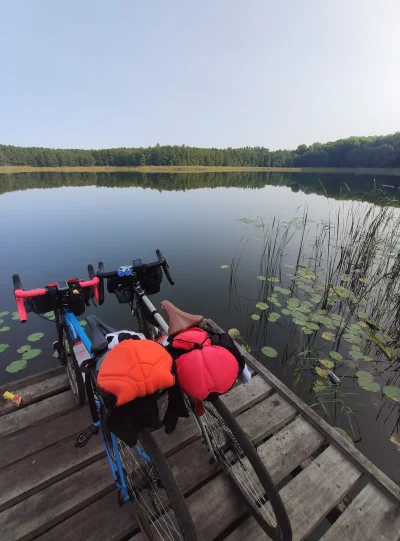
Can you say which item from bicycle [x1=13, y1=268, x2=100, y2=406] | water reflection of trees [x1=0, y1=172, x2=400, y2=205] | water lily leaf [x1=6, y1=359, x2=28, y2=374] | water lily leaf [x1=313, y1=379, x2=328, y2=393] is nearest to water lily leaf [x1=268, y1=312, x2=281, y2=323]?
water lily leaf [x1=313, y1=379, x2=328, y2=393]

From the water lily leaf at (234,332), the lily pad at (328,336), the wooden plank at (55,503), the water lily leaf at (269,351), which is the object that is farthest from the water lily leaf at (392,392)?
the wooden plank at (55,503)

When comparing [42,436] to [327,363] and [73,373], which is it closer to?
[73,373]

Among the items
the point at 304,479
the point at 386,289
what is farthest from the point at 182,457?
the point at 386,289

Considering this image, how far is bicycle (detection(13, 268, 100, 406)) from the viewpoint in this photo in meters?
2.20

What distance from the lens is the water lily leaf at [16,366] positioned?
373 cm

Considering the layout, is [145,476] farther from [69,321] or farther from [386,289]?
[386,289]

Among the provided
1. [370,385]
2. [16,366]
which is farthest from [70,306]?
[370,385]

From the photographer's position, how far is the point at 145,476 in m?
1.79

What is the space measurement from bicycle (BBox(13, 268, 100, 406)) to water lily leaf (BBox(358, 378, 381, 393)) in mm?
3800

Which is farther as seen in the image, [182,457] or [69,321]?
[69,321]

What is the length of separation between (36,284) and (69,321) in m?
5.30

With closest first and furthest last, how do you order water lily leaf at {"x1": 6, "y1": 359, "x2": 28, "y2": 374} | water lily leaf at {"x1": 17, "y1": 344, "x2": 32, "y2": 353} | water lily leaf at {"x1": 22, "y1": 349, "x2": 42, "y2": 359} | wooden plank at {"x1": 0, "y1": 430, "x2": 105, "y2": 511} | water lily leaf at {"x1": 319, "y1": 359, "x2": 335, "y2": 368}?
wooden plank at {"x1": 0, "y1": 430, "x2": 105, "y2": 511}
water lily leaf at {"x1": 6, "y1": 359, "x2": 28, "y2": 374}
water lily leaf at {"x1": 319, "y1": 359, "x2": 335, "y2": 368}
water lily leaf at {"x1": 22, "y1": 349, "x2": 42, "y2": 359}
water lily leaf at {"x1": 17, "y1": 344, "x2": 32, "y2": 353}

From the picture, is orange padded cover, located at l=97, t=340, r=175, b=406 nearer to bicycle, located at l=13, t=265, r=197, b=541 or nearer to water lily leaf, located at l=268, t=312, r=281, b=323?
bicycle, located at l=13, t=265, r=197, b=541

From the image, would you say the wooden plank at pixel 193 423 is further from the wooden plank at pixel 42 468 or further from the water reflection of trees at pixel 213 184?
the water reflection of trees at pixel 213 184
